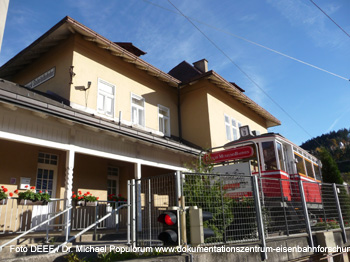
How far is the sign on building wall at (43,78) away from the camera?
1179cm

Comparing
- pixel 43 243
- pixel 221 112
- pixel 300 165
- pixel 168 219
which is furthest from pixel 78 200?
pixel 221 112

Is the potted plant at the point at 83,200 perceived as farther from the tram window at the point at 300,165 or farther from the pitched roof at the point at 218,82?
the pitched roof at the point at 218,82

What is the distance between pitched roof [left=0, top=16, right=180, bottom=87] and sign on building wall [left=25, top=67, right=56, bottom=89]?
998 millimetres

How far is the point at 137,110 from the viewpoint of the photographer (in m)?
13.5

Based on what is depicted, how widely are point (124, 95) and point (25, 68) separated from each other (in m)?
4.85

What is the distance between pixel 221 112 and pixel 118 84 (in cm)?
629

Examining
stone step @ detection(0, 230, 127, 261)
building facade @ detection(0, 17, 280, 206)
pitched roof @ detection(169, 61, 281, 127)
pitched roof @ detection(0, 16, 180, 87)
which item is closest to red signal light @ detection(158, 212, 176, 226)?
stone step @ detection(0, 230, 127, 261)

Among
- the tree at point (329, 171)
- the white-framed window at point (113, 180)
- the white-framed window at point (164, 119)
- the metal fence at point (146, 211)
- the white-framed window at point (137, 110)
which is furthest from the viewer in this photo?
the tree at point (329, 171)

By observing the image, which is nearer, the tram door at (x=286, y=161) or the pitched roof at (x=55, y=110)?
the pitched roof at (x=55, y=110)

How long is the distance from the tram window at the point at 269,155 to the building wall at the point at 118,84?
17.5ft

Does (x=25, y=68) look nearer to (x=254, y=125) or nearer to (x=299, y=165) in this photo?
(x=299, y=165)

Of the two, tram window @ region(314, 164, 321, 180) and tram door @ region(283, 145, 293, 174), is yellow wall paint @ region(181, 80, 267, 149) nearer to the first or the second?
tram door @ region(283, 145, 293, 174)

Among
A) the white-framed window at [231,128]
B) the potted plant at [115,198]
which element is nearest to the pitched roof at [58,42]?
the white-framed window at [231,128]

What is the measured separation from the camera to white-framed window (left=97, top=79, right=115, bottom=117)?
1165 cm
